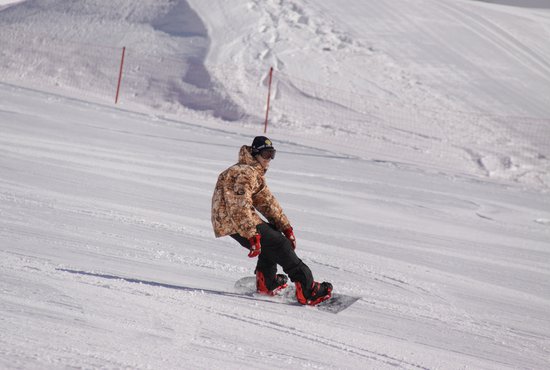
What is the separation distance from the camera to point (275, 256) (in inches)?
240

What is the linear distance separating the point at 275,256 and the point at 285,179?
6.59m

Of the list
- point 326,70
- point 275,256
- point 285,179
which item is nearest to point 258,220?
point 275,256

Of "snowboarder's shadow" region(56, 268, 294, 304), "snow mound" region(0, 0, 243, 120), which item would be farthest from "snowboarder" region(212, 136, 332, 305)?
"snow mound" region(0, 0, 243, 120)

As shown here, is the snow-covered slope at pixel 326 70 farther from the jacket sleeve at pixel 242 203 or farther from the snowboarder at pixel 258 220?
the jacket sleeve at pixel 242 203

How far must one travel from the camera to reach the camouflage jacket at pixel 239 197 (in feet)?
19.0

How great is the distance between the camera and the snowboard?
634 centimetres

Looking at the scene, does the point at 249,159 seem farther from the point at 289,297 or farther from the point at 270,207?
the point at 289,297

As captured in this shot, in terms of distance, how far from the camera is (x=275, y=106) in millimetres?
19953

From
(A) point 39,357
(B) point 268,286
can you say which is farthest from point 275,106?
(A) point 39,357

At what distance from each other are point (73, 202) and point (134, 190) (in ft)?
4.26

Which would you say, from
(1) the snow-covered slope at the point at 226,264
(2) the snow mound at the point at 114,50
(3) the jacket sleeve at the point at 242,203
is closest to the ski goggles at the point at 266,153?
(3) the jacket sleeve at the point at 242,203

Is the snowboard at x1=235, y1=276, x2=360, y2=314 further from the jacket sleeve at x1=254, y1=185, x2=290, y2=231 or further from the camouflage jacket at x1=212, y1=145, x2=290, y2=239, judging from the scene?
the camouflage jacket at x1=212, y1=145, x2=290, y2=239

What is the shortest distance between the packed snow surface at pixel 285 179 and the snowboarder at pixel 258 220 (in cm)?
22

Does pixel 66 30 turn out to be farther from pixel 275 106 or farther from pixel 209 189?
pixel 209 189
